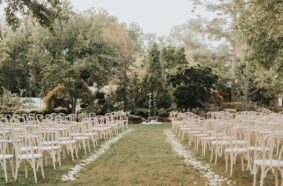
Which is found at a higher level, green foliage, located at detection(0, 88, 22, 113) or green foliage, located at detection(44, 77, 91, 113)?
green foliage, located at detection(44, 77, 91, 113)

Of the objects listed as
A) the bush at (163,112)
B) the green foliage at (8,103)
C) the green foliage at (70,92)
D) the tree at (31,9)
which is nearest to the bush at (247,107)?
the bush at (163,112)

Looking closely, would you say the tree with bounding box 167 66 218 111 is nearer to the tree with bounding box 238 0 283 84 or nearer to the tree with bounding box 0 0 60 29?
the tree with bounding box 238 0 283 84

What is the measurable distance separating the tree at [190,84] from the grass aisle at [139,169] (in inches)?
526

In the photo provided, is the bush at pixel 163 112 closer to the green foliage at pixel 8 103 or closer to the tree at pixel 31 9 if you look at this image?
the green foliage at pixel 8 103

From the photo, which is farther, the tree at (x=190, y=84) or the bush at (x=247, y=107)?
the bush at (x=247, y=107)

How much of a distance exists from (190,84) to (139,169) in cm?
1775

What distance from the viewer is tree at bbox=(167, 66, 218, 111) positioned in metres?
27.0

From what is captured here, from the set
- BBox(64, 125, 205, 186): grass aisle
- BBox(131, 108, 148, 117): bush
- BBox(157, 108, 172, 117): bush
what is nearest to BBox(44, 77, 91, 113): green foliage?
BBox(131, 108, 148, 117): bush

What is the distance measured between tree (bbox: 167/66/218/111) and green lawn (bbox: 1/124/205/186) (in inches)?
548

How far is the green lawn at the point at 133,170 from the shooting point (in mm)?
8281

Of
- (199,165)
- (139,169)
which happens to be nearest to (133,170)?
(139,169)

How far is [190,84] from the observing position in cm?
2695

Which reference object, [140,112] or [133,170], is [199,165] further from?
[140,112]

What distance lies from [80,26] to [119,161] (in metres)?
18.9
